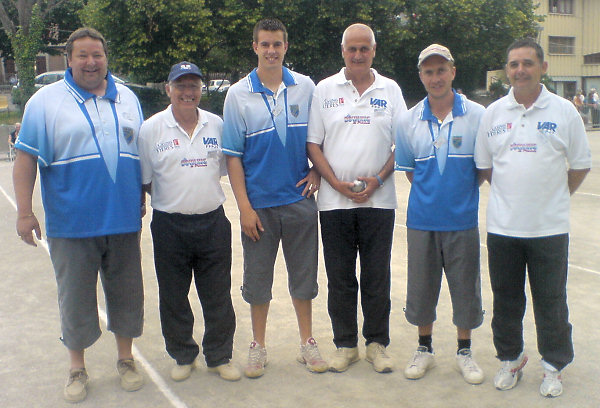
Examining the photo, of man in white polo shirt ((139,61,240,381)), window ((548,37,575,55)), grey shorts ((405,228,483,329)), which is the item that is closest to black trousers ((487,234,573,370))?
grey shorts ((405,228,483,329))

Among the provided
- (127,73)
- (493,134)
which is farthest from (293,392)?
(127,73)

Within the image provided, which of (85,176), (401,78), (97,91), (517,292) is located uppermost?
(401,78)

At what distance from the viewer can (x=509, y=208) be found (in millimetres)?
3803

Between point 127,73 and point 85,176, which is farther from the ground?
point 127,73

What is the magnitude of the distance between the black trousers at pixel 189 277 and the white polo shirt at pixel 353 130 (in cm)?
82

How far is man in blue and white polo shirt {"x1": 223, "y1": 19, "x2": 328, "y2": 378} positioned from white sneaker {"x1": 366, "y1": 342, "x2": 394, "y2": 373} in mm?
347

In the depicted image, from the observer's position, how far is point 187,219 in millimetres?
4109

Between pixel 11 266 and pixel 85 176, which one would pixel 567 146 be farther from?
pixel 11 266

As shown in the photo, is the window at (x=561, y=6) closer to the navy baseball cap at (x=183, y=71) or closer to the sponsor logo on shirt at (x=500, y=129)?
the sponsor logo on shirt at (x=500, y=129)

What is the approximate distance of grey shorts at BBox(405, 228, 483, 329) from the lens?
160 inches

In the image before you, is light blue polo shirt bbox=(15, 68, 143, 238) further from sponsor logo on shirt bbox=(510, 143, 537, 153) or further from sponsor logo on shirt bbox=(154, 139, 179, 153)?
sponsor logo on shirt bbox=(510, 143, 537, 153)

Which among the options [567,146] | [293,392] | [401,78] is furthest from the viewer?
[401,78]

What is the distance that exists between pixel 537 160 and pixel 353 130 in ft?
3.88

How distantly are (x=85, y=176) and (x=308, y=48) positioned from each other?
1024 inches
